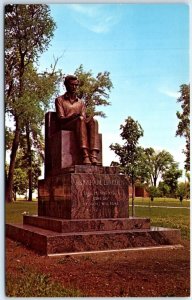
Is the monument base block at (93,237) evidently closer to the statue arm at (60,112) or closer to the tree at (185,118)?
the tree at (185,118)

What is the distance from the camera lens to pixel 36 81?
5.15 meters

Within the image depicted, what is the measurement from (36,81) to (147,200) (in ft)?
5.72

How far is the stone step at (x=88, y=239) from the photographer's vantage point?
4.34 meters

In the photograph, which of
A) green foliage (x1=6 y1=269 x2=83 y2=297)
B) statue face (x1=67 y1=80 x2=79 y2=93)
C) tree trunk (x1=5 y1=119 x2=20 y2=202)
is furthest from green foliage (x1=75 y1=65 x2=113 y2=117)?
green foliage (x1=6 y1=269 x2=83 y2=297)

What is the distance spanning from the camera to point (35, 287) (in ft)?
13.6

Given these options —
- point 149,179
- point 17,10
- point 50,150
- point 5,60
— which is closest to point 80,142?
point 50,150

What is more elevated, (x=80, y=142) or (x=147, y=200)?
(x=80, y=142)

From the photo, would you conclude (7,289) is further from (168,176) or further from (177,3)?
(177,3)

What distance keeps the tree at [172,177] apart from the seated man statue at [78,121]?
0.76 metres

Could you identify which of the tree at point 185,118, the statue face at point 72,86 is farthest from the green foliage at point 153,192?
the statue face at point 72,86

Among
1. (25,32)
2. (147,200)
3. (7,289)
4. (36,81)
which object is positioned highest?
(25,32)

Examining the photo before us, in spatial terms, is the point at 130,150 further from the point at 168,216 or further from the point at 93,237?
the point at 93,237

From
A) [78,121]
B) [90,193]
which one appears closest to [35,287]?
[90,193]

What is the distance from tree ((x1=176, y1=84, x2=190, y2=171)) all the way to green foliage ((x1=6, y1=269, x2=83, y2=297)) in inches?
68.8
